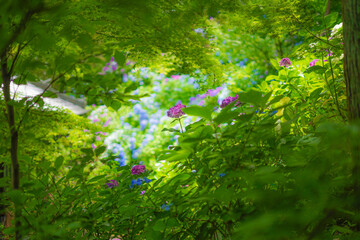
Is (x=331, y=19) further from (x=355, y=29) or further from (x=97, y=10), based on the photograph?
(x=97, y=10)

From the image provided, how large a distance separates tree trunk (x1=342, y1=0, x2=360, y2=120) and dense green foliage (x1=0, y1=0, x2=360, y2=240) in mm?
89

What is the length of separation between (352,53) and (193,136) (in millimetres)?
528

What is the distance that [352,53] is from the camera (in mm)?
877

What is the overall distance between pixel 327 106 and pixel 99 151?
48.8 inches

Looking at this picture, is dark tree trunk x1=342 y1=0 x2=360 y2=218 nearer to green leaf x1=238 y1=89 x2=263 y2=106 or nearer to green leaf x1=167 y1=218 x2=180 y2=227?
green leaf x1=238 y1=89 x2=263 y2=106

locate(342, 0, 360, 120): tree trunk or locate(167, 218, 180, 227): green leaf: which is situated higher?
locate(342, 0, 360, 120): tree trunk

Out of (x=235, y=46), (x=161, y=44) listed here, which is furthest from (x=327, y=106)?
(x=235, y=46)

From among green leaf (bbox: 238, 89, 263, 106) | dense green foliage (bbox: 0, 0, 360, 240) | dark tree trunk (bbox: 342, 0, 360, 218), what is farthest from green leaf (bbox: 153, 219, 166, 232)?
dark tree trunk (bbox: 342, 0, 360, 218)

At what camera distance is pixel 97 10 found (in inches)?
50.4

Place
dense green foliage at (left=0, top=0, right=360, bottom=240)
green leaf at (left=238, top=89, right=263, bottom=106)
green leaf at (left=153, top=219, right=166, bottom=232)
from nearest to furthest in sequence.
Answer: dense green foliage at (left=0, top=0, right=360, bottom=240) < green leaf at (left=238, top=89, right=263, bottom=106) < green leaf at (left=153, top=219, right=166, bottom=232)

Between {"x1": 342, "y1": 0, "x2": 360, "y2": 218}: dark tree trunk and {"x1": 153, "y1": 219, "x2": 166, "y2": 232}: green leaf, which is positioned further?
{"x1": 153, "y1": 219, "x2": 166, "y2": 232}: green leaf

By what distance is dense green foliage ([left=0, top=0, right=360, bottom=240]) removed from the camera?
0.64 metres

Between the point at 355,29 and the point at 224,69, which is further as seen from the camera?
the point at 224,69

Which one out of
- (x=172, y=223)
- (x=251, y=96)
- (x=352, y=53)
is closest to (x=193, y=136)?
(x=251, y=96)
